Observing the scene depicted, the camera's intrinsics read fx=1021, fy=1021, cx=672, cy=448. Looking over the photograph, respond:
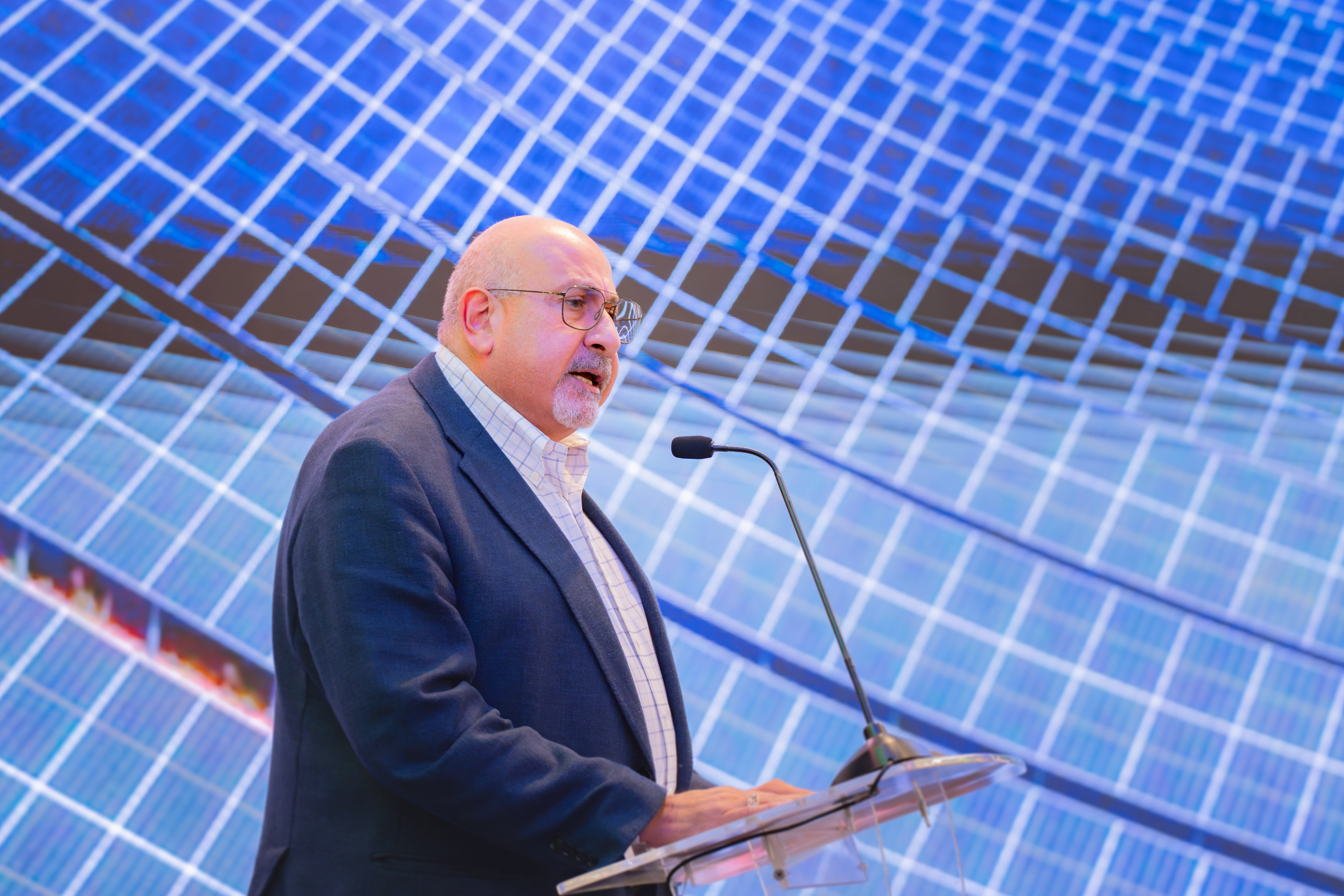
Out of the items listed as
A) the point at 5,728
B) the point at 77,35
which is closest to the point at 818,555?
the point at 5,728

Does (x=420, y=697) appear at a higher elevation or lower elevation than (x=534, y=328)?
lower

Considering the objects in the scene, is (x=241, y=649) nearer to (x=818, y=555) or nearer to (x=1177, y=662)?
(x=818, y=555)

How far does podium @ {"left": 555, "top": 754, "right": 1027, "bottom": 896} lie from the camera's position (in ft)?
4.79

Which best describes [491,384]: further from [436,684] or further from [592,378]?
[436,684]

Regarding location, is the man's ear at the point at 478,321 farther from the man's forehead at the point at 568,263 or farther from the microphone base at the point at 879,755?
the microphone base at the point at 879,755

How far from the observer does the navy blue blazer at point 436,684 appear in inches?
64.8

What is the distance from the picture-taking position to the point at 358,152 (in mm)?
4648

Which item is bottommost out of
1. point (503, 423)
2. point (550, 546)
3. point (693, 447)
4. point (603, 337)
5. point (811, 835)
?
point (811, 835)

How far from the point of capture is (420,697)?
1.61 metres

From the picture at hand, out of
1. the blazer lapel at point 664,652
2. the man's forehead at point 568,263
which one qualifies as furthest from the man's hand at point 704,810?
the man's forehead at point 568,263

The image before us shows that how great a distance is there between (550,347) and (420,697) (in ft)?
2.93

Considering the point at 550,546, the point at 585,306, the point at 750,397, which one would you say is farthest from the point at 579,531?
the point at 750,397

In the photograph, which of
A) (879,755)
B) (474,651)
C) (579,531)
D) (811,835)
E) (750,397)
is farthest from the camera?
(750,397)

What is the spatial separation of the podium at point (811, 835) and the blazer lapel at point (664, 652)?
430 mm
